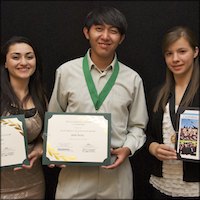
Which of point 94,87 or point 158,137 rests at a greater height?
point 94,87

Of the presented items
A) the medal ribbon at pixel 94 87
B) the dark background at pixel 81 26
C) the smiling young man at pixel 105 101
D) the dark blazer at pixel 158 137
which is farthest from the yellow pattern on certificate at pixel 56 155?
the dark background at pixel 81 26

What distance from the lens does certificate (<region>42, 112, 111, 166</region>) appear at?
176 centimetres

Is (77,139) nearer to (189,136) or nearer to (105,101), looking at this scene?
(105,101)

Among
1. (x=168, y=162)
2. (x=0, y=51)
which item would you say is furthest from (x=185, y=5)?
(x=0, y=51)

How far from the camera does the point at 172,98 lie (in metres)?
1.92

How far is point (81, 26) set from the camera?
2471 mm

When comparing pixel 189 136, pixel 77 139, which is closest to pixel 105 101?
pixel 77 139

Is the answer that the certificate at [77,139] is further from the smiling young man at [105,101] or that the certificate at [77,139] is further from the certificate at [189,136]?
the certificate at [189,136]

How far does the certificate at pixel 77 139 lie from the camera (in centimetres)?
176

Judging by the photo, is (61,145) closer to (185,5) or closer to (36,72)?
(36,72)

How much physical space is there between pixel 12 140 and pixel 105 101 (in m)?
0.59

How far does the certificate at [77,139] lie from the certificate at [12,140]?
154 millimetres

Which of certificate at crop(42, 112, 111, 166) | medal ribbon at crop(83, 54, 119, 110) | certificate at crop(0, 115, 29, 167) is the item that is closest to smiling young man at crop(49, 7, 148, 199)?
medal ribbon at crop(83, 54, 119, 110)

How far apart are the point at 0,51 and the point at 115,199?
3.97ft
